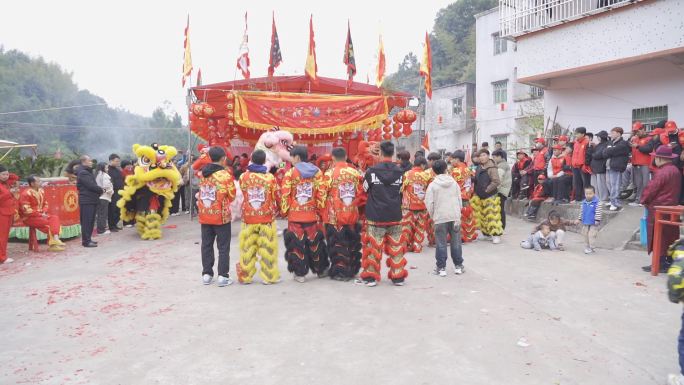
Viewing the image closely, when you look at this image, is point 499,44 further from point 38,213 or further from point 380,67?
point 38,213

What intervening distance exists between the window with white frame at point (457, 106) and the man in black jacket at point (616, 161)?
20.6 m

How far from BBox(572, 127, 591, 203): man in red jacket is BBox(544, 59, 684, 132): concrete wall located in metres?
2.49

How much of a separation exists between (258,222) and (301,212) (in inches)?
21.0

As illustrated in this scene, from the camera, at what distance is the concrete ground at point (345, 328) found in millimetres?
→ 3715

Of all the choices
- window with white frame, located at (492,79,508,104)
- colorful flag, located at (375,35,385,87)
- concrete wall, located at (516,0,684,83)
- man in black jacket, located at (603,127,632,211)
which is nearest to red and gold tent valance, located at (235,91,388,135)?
colorful flag, located at (375,35,385,87)

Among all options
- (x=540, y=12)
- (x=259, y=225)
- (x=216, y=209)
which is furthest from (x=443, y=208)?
(x=540, y=12)

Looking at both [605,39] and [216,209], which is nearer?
[216,209]

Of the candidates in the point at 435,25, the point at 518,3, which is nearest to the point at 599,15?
the point at 518,3

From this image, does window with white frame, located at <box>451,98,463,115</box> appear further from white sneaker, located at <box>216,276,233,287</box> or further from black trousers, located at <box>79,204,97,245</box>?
white sneaker, located at <box>216,276,233,287</box>

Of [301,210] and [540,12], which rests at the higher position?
[540,12]

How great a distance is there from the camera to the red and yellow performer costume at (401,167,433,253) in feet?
25.9

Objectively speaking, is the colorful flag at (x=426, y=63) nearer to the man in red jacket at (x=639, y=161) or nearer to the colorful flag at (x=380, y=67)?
the colorful flag at (x=380, y=67)

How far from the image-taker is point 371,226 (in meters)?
6.15

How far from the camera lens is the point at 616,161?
31.2 feet
